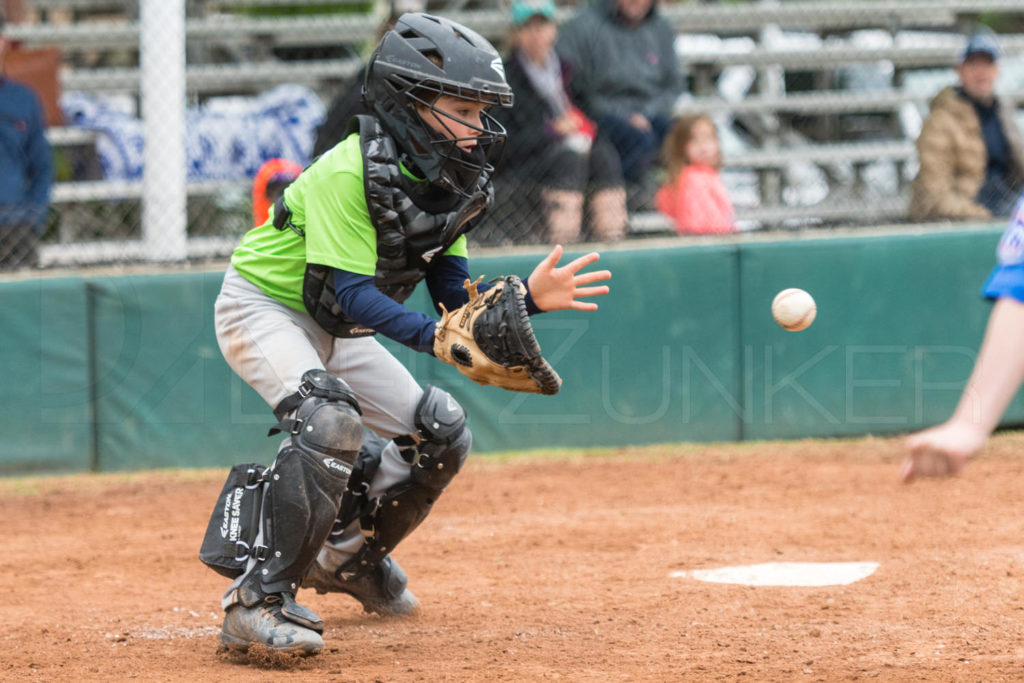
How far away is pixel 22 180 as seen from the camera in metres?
7.59

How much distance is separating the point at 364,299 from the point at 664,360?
4343 mm

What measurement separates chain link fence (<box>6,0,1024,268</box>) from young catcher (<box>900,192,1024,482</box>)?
5.28 m

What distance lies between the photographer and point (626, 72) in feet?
27.8

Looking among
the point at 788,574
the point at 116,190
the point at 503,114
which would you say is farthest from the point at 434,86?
the point at 116,190

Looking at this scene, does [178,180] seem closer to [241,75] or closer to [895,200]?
[241,75]

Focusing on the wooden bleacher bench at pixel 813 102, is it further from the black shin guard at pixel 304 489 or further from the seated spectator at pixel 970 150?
the black shin guard at pixel 304 489

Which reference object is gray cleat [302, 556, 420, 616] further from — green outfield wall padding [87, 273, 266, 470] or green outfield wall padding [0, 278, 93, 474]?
green outfield wall padding [0, 278, 93, 474]

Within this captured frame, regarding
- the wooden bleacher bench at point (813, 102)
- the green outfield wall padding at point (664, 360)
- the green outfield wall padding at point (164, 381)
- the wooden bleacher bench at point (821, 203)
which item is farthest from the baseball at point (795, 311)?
the wooden bleacher bench at point (813, 102)

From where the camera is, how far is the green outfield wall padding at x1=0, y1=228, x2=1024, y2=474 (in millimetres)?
7207

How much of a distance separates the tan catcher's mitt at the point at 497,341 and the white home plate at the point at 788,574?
5.56 ft

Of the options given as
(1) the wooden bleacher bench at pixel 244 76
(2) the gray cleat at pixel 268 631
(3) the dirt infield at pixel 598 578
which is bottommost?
(3) the dirt infield at pixel 598 578

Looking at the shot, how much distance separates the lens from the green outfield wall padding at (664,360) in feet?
23.6

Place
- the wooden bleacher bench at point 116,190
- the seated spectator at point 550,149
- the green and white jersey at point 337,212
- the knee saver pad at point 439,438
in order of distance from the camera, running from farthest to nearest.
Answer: the wooden bleacher bench at point 116,190 < the seated spectator at point 550,149 < the knee saver pad at point 439,438 < the green and white jersey at point 337,212

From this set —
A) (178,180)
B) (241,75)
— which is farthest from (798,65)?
(178,180)
